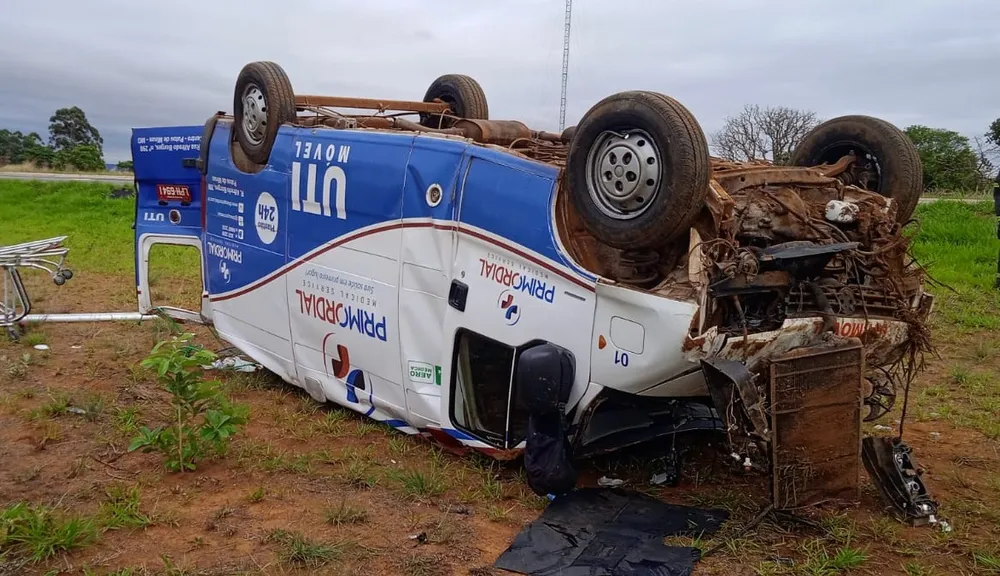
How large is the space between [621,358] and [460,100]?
4.29 m

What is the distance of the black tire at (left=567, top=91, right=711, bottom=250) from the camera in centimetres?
389

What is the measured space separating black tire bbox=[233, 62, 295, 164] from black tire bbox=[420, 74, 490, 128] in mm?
1604

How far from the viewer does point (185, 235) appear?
296 inches

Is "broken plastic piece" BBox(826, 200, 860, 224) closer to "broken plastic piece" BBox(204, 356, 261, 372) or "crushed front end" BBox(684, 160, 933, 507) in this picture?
"crushed front end" BBox(684, 160, 933, 507)

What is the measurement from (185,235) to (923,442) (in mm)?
6319

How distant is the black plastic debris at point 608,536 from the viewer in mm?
3998

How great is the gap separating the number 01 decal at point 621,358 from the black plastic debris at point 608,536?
898 millimetres

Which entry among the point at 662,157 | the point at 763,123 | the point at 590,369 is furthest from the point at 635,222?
the point at 763,123

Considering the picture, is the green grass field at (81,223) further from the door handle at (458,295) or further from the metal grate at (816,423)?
the metal grate at (816,423)

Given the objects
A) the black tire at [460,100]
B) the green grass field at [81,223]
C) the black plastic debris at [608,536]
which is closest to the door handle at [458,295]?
the black plastic debris at [608,536]

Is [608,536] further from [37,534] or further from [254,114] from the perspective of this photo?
[254,114]

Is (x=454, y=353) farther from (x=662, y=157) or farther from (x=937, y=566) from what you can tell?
(x=937, y=566)

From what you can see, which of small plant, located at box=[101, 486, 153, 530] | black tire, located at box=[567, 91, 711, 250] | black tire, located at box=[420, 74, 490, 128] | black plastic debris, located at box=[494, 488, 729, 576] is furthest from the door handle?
black tire, located at box=[420, 74, 490, 128]

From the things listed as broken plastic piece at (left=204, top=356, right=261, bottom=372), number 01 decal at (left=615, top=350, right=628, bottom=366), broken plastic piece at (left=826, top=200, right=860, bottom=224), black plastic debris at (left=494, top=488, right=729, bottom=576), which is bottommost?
broken plastic piece at (left=204, top=356, right=261, bottom=372)
